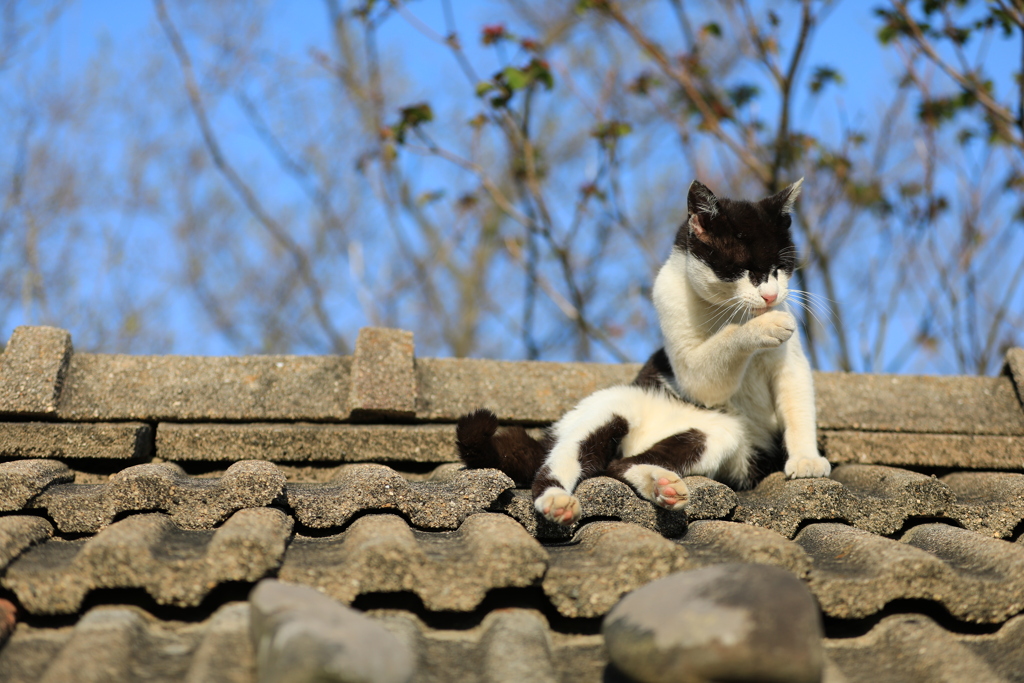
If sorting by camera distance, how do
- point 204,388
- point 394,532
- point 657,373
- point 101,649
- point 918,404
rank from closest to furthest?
1. point 101,649
2. point 394,532
3. point 204,388
4. point 657,373
5. point 918,404

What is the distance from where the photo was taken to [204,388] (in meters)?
3.13

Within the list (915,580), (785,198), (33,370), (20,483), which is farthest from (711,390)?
(33,370)

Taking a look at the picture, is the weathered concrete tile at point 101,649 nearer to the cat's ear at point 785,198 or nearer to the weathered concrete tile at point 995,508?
the weathered concrete tile at point 995,508

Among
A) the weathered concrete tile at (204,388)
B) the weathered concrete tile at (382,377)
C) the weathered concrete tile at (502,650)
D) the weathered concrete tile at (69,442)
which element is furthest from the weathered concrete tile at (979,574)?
the weathered concrete tile at (69,442)

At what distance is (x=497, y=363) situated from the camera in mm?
3494

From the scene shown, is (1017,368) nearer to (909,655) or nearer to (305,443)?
(909,655)

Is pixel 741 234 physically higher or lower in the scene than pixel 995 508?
higher

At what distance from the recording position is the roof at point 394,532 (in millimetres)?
1587

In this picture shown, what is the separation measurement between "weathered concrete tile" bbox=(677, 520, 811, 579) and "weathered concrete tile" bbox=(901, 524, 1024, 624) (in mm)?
353

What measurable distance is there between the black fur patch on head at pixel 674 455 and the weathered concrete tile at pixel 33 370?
215 cm

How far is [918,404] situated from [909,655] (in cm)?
205

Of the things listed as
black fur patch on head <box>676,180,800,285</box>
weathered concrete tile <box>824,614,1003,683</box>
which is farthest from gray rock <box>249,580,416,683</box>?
black fur patch on head <box>676,180,800,285</box>

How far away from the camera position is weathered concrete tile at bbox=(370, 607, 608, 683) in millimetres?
1503

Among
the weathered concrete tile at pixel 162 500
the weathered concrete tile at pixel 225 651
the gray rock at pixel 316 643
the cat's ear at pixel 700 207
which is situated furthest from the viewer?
the cat's ear at pixel 700 207
